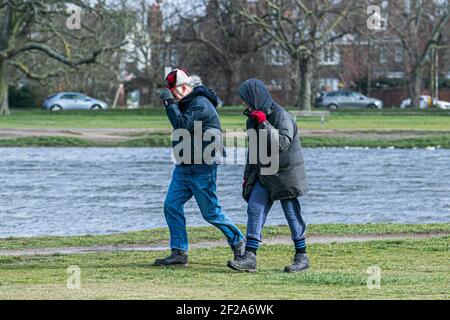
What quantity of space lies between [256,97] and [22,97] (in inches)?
2780

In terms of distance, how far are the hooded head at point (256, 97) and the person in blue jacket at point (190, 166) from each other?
52 cm

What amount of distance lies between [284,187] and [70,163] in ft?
66.7

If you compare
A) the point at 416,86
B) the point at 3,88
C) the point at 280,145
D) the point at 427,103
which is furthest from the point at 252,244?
the point at 427,103

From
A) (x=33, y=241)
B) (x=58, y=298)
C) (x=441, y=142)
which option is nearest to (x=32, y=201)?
(x=33, y=241)

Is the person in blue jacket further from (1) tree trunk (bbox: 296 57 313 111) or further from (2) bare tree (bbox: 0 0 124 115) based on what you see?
(1) tree trunk (bbox: 296 57 313 111)

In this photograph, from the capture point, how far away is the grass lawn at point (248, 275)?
10008 millimetres

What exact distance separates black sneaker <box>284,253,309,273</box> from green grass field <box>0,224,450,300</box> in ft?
0.33

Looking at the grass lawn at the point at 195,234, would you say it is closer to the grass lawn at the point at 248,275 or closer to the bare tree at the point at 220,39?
the grass lawn at the point at 248,275

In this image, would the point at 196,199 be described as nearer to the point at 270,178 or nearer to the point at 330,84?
the point at 270,178

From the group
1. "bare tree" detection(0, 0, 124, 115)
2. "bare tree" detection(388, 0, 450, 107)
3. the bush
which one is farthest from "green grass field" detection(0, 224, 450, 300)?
the bush

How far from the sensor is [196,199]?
1227cm

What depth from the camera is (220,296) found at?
980 centimetres

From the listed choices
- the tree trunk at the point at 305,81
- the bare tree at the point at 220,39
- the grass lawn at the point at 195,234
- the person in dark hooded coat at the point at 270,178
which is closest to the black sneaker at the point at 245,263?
the person in dark hooded coat at the point at 270,178
